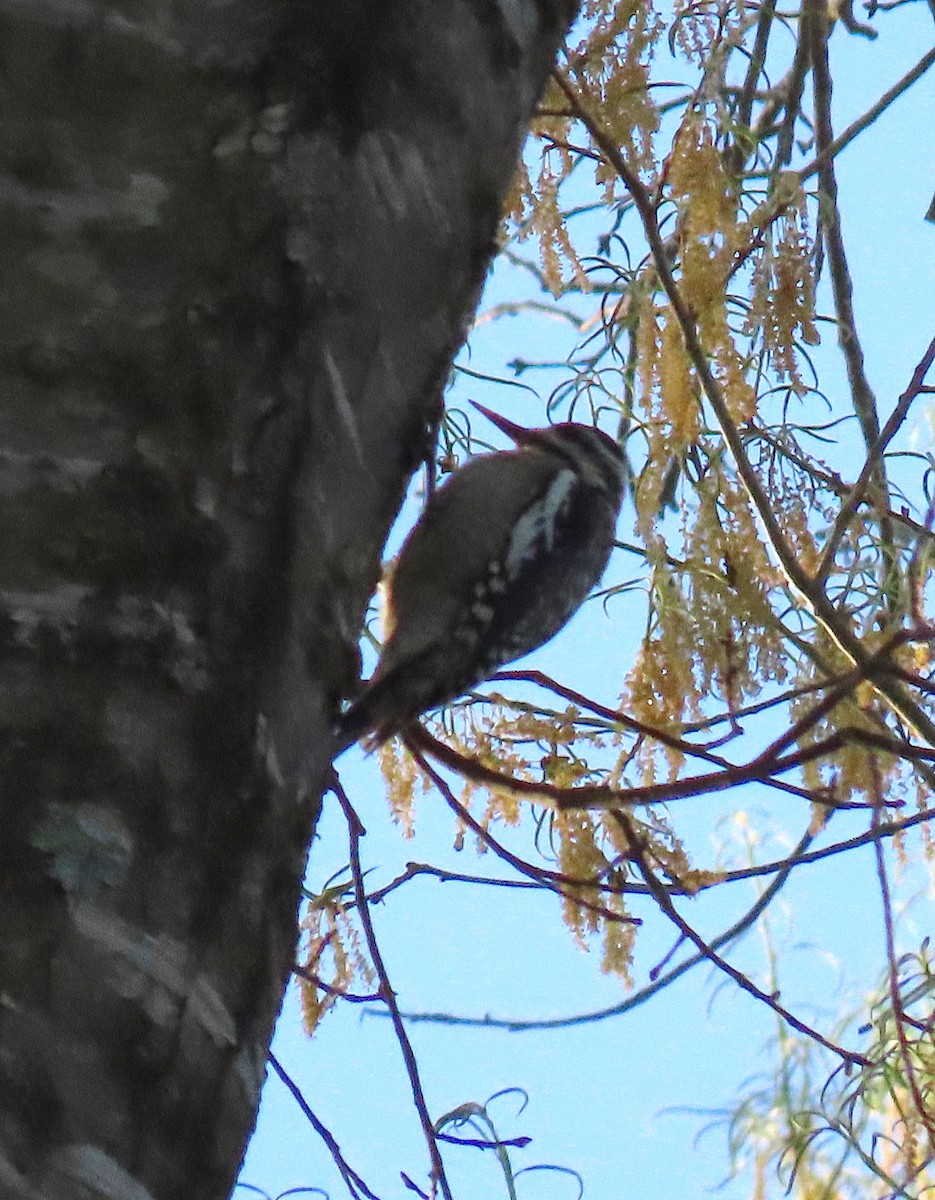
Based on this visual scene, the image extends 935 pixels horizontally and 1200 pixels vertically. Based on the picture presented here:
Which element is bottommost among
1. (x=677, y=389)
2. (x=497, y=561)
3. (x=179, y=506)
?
(x=179, y=506)

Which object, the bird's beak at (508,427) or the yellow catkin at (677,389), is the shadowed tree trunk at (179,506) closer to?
the yellow catkin at (677,389)

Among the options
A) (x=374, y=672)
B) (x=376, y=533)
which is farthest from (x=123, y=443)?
(x=374, y=672)

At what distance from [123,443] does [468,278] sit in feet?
2.06

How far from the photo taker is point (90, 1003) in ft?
4.15

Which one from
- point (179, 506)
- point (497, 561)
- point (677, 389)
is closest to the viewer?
point (179, 506)

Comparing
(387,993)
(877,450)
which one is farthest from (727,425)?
(387,993)

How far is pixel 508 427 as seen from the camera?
14.8ft

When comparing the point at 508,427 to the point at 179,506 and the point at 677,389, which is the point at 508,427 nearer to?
the point at 677,389

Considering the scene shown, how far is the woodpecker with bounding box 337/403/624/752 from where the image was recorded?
11.3 ft

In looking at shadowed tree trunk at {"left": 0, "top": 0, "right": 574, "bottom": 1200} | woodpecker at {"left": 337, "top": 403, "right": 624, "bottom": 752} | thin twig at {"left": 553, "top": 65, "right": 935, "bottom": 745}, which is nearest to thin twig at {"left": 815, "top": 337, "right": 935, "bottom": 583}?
thin twig at {"left": 553, "top": 65, "right": 935, "bottom": 745}

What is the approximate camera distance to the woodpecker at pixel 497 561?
3457mm

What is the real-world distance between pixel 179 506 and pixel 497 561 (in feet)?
7.85

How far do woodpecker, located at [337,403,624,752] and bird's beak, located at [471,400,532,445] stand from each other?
0.11ft

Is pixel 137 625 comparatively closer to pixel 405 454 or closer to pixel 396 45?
pixel 405 454
